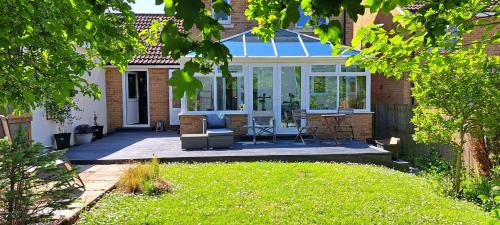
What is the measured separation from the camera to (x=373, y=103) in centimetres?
1780

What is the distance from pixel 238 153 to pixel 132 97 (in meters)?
9.19

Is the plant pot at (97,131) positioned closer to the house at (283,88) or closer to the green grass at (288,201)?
the house at (283,88)

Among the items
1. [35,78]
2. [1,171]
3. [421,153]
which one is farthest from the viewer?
[421,153]

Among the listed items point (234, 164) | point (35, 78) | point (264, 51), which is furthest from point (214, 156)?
point (35, 78)

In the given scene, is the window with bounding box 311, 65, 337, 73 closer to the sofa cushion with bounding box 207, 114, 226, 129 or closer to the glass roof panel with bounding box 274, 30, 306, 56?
the glass roof panel with bounding box 274, 30, 306, 56

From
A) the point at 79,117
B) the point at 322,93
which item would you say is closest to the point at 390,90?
the point at 322,93

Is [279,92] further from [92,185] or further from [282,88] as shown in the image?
[92,185]

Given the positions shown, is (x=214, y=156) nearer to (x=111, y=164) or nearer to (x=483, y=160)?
(x=111, y=164)

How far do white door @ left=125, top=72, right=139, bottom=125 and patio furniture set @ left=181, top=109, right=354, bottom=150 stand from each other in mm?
6184

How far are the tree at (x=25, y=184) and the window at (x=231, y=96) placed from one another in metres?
10.0

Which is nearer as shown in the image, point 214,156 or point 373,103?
point 214,156

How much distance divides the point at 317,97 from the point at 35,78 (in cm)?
1180

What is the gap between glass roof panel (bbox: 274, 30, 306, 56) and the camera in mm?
14586

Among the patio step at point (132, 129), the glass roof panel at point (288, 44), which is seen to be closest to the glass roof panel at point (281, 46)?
the glass roof panel at point (288, 44)
